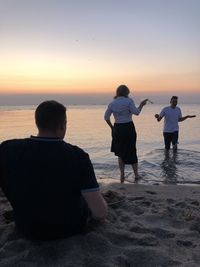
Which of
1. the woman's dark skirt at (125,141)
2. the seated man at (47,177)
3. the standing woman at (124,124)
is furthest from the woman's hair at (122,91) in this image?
the seated man at (47,177)

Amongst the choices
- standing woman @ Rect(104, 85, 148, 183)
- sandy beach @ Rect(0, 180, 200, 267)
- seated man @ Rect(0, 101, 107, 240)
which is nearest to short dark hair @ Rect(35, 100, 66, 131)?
seated man @ Rect(0, 101, 107, 240)

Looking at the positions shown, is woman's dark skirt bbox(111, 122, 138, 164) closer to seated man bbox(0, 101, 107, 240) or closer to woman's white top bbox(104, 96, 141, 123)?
woman's white top bbox(104, 96, 141, 123)

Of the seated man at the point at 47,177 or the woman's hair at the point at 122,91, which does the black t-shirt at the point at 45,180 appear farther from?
the woman's hair at the point at 122,91

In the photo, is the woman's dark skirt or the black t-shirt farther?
the woman's dark skirt

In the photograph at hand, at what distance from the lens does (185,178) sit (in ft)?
33.3

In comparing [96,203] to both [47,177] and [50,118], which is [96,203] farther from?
[50,118]

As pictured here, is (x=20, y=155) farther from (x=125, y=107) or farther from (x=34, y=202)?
(x=125, y=107)

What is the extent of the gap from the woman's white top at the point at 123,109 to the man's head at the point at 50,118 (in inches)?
184

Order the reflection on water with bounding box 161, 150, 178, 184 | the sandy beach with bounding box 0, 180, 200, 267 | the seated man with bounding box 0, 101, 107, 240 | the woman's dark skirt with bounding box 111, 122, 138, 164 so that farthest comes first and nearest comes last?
the reflection on water with bounding box 161, 150, 178, 184, the woman's dark skirt with bounding box 111, 122, 138, 164, the seated man with bounding box 0, 101, 107, 240, the sandy beach with bounding box 0, 180, 200, 267

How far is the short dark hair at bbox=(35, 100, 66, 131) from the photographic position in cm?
385

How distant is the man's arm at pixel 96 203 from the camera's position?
4.02 metres

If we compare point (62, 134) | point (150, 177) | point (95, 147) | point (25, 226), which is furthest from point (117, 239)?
point (95, 147)

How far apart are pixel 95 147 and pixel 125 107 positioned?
8364 mm

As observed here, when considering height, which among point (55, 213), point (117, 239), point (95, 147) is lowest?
point (95, 147)
